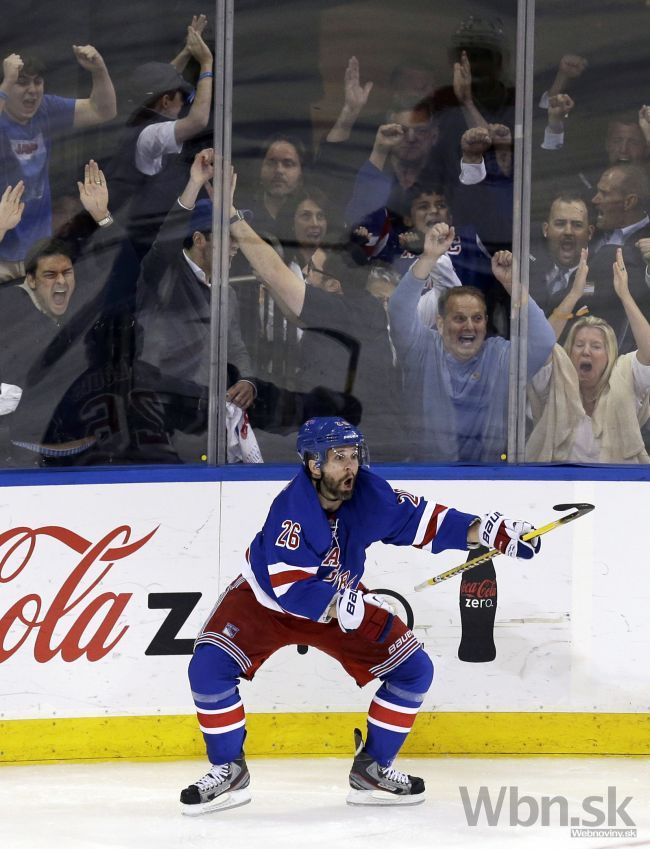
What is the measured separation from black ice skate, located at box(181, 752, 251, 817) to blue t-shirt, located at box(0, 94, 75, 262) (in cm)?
177

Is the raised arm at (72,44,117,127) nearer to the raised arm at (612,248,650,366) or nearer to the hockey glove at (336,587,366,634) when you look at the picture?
the raised arm at (612,248,650,366)

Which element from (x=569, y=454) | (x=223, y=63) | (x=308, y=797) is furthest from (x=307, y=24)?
(x=308, y=797)

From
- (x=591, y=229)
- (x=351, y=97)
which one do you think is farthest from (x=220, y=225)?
(x=591, y=229)

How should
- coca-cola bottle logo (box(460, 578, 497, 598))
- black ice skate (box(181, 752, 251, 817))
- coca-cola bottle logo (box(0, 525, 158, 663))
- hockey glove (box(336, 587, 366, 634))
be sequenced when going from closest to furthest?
hockey glove (box(336, 587, 366, 634)), black ice skate (box(181, 752, 251, 817)), coca-cola bottle logo (box(0, 525, 158, 663)), coca-cola bottle logo (box(460, 578, 497, 598))

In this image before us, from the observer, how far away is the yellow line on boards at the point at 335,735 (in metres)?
4.20

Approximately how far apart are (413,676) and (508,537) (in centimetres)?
48

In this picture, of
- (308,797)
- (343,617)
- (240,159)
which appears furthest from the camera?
(240,159)

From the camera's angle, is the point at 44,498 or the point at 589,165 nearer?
the point at 44,498

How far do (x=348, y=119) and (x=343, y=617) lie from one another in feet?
6.14

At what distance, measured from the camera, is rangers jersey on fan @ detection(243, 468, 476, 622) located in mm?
3570

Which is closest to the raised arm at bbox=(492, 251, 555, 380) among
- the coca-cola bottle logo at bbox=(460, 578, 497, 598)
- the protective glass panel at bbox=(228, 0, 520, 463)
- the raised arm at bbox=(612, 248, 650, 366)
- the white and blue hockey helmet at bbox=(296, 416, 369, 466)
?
the protective glass panel at bbox=(228, 0, 520, 463)

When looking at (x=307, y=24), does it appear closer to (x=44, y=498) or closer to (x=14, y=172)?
(x=14, y=172)

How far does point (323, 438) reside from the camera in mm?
3629

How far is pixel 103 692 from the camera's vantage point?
4215mm
